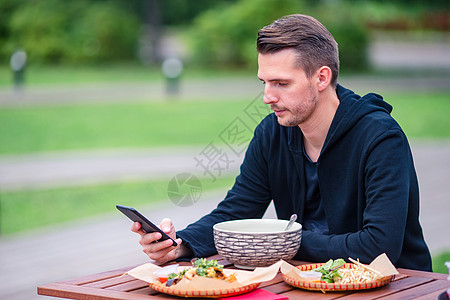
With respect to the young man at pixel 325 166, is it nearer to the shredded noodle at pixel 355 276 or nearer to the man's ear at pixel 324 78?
the man's ear at pixel 324 78

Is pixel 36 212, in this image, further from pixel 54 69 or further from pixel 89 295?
pixel 54 69

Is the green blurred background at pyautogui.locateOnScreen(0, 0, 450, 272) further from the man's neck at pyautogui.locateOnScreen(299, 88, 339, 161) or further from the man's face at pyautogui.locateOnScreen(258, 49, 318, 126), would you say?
the man's face at pyautogui.locateOnScreen(258, 49, 318, 126)

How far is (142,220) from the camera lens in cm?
246

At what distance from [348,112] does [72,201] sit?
6.12m

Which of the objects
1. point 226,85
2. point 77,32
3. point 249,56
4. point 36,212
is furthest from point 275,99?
point 77,32

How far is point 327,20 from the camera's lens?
27.9 meters

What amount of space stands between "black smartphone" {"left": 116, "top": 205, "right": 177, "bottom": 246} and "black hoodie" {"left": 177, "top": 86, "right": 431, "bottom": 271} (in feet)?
0.61

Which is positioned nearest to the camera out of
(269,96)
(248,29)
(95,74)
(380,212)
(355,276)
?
(355,276)

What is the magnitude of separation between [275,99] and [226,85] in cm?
2074

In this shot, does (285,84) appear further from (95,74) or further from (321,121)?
(95,74)

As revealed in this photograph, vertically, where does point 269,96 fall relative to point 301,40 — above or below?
below

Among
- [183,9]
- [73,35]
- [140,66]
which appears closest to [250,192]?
[140,66]

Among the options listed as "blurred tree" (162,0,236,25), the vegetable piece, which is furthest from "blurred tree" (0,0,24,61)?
the vegetable piece

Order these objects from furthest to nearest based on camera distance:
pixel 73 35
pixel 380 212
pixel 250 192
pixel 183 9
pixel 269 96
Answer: pixel 183 9
pixel 73 35
pixel 250 192
pixel 269 96
pixel 380 212
